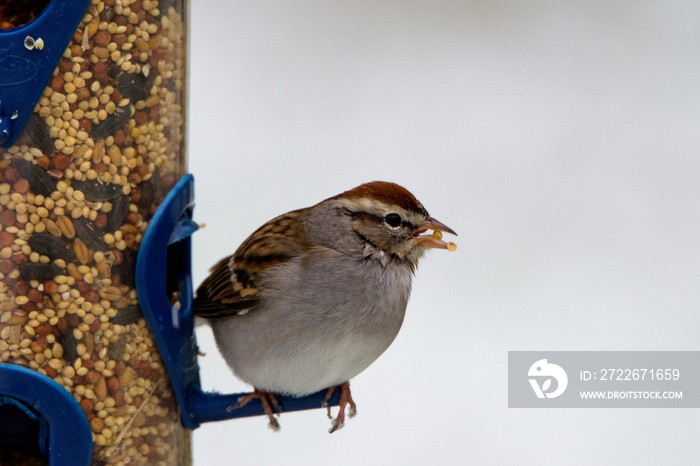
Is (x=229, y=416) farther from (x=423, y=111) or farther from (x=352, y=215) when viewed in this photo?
(x=423, y=111)

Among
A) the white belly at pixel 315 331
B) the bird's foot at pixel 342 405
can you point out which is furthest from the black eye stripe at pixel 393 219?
the bird's foot at pixel 342 405

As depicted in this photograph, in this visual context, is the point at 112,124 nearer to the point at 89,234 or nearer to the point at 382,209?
the point at 89,234

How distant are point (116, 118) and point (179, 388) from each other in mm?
629

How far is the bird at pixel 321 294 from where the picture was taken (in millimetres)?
2041

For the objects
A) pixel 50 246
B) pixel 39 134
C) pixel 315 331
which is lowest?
pixel 315 331

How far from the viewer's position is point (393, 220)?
215 centimetres

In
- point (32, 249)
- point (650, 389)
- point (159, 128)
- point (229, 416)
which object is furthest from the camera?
point (650, 389)

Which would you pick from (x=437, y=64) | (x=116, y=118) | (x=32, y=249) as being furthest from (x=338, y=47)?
(x=32, y=249)

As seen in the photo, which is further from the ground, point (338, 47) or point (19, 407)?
point (338, 47)

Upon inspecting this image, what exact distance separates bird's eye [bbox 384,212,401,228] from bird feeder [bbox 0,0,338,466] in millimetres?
462

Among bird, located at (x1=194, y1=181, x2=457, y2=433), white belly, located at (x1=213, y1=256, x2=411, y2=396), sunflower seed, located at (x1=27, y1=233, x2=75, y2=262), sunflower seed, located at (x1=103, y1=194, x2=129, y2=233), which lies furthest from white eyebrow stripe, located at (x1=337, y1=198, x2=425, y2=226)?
sunflower seed, located at (x1=27, y1=233, x2=75, y2=262)

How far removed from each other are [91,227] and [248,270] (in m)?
0.41

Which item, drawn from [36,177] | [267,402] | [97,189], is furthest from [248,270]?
[36,177]

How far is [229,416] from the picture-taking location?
7.04ft
